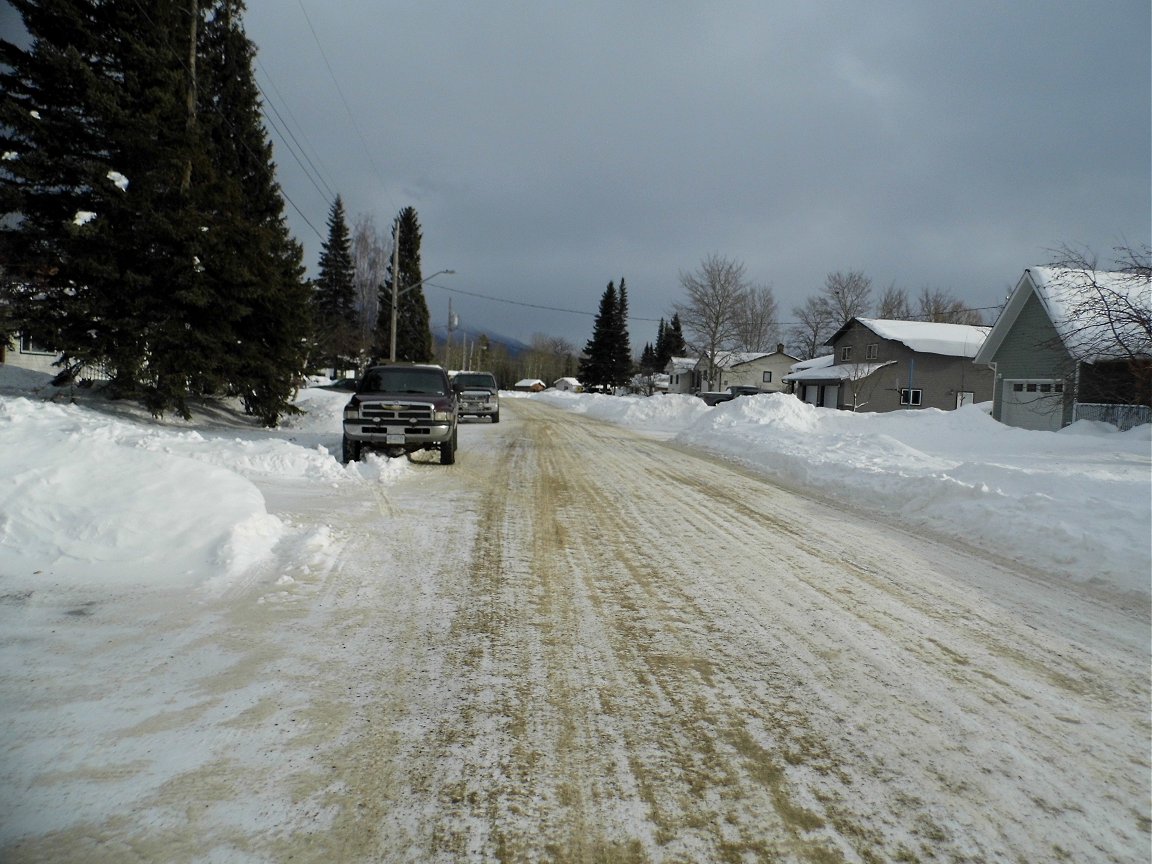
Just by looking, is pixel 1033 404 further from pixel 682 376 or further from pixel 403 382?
pixel 682 376

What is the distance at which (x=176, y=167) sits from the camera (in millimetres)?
14305

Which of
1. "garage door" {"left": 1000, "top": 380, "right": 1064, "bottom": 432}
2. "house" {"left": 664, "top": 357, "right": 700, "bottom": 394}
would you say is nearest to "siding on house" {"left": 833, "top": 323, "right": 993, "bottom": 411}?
"garage door" {"left": 1000, "top": 380, "right": 1064, "bottom": 432}

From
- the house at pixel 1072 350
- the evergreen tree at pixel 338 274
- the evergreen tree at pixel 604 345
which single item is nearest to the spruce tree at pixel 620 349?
the evergreen tree at pixel 604 345

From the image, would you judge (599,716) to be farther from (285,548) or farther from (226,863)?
(285,548)

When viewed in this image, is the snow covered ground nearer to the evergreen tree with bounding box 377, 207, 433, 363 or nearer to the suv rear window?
the suv rear window

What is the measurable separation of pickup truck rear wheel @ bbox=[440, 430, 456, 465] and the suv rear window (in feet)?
3.07

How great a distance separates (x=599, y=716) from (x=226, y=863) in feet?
5.56

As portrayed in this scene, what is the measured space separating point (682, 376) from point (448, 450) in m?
71.5

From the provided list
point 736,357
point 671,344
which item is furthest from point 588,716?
point 671,344

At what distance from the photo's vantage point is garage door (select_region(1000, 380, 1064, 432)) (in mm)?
23516

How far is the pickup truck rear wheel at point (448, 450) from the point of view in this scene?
38.7ft

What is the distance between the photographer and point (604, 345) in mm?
73625

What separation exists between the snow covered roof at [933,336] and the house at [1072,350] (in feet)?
42.9

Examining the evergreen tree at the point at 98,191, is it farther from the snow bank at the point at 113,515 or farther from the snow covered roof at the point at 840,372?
the snow covered roof at the point at 840,372
